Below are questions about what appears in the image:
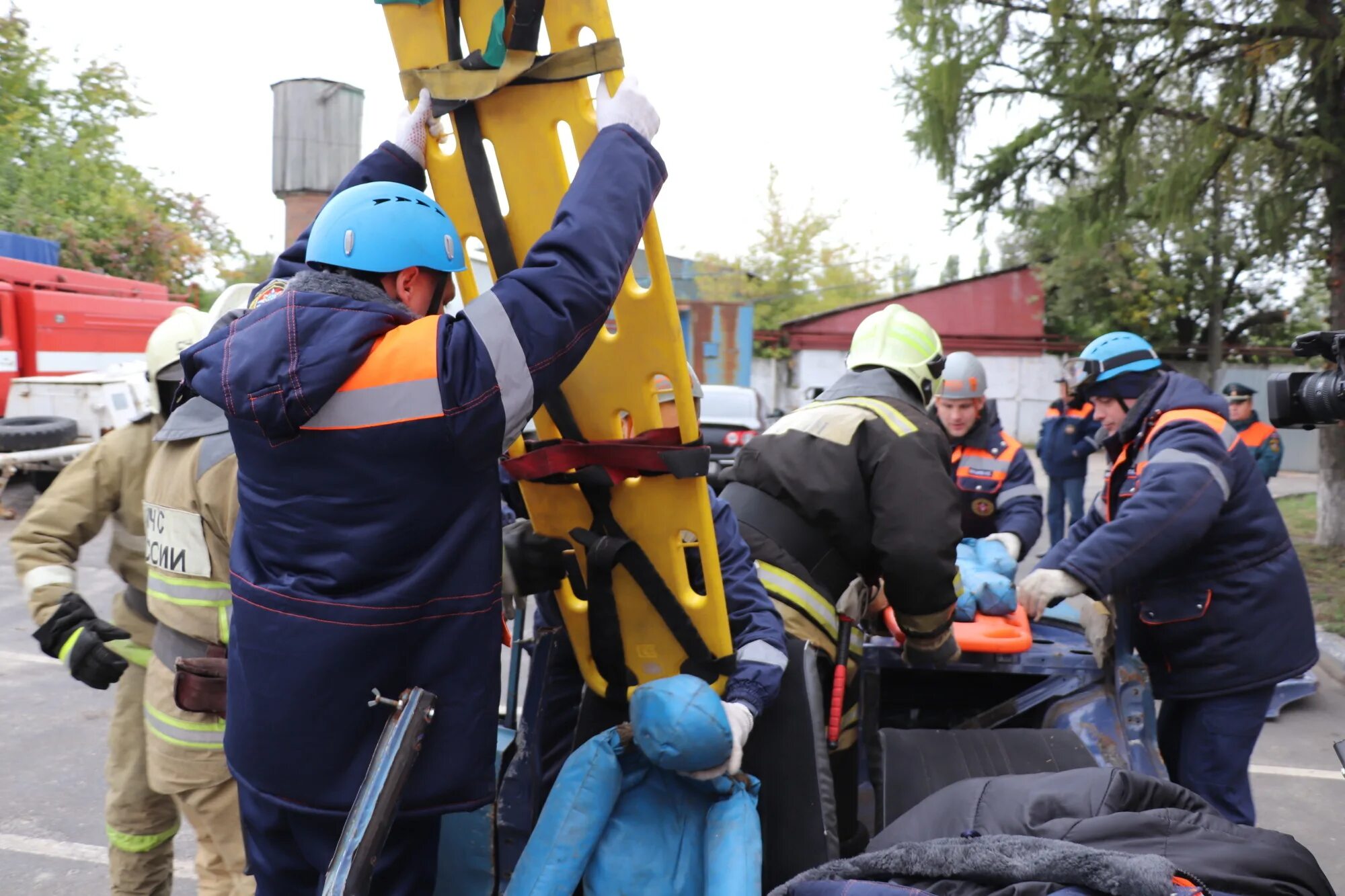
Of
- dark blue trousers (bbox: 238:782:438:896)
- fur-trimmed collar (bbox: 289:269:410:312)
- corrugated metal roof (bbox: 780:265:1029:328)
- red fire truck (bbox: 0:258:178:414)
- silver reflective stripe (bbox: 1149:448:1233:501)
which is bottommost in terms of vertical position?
dark blue trousers (bbox: 238:782:438:896)

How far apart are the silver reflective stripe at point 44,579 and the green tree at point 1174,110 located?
355 inches

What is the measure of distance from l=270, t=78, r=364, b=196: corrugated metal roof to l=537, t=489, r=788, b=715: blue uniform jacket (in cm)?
1724

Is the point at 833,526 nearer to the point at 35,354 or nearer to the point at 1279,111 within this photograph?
the point at 1279,111

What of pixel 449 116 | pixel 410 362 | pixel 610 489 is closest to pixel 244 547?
pixel 410 362

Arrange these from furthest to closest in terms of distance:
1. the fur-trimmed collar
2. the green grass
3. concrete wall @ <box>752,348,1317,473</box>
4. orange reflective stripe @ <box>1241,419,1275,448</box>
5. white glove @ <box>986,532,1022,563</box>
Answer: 1. concrete wall @ <box>752,348,1317,473</box>
2. orange reflective stripe @ <box>1241,419,1275,448</box>
3. the green grass
4. white glove @ <box>986,532,1022,563</box>
5. the fur-trimmed collar

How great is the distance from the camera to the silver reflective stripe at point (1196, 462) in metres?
3.12

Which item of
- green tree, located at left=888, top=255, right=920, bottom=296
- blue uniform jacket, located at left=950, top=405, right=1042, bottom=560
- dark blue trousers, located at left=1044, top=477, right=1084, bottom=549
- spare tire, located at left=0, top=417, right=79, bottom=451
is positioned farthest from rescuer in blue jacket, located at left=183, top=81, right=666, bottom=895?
green tree, located at left=888, top=255, right=920, bottom=296

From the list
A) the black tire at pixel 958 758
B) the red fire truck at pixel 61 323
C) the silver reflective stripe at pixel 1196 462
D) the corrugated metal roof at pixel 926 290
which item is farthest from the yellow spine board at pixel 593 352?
the corrugated metal roof at pixel 926 290

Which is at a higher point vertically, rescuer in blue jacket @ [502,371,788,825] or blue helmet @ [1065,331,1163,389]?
blue helmet @ [1065,331,1163,389]

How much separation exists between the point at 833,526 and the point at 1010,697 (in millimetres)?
1380

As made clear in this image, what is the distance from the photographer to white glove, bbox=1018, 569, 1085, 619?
3154 millimetres

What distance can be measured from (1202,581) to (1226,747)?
523mm

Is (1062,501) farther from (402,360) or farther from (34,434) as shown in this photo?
(34,434)

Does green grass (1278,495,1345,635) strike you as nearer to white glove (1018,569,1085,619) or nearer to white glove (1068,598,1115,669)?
white glove (1068,598,1115,669)
